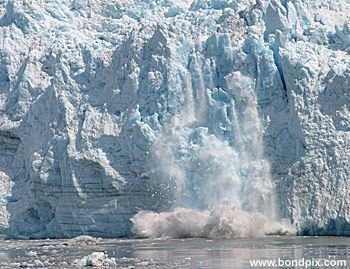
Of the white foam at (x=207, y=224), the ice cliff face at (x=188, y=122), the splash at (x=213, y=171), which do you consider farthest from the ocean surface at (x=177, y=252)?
the ice cliff face at (x=188, y=122)

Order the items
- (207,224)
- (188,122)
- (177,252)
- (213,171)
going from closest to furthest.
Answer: (177,252) < (207,224) < (213,171) < (188,122)

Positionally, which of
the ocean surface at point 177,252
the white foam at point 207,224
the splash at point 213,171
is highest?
the splash at point 213,171

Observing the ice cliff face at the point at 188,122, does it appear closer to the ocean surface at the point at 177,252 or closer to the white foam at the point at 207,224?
the white foam at the point at 207,224

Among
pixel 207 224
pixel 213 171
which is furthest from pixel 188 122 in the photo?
pixel 207 224

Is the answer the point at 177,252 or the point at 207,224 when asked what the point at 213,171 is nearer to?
the point at 207,224

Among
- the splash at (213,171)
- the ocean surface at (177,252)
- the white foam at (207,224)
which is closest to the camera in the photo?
the ocean surface at (177,252)

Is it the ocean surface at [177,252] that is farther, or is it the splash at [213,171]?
the splash at [213,171]

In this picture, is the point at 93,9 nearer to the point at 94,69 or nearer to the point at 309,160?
the point at 94,69
